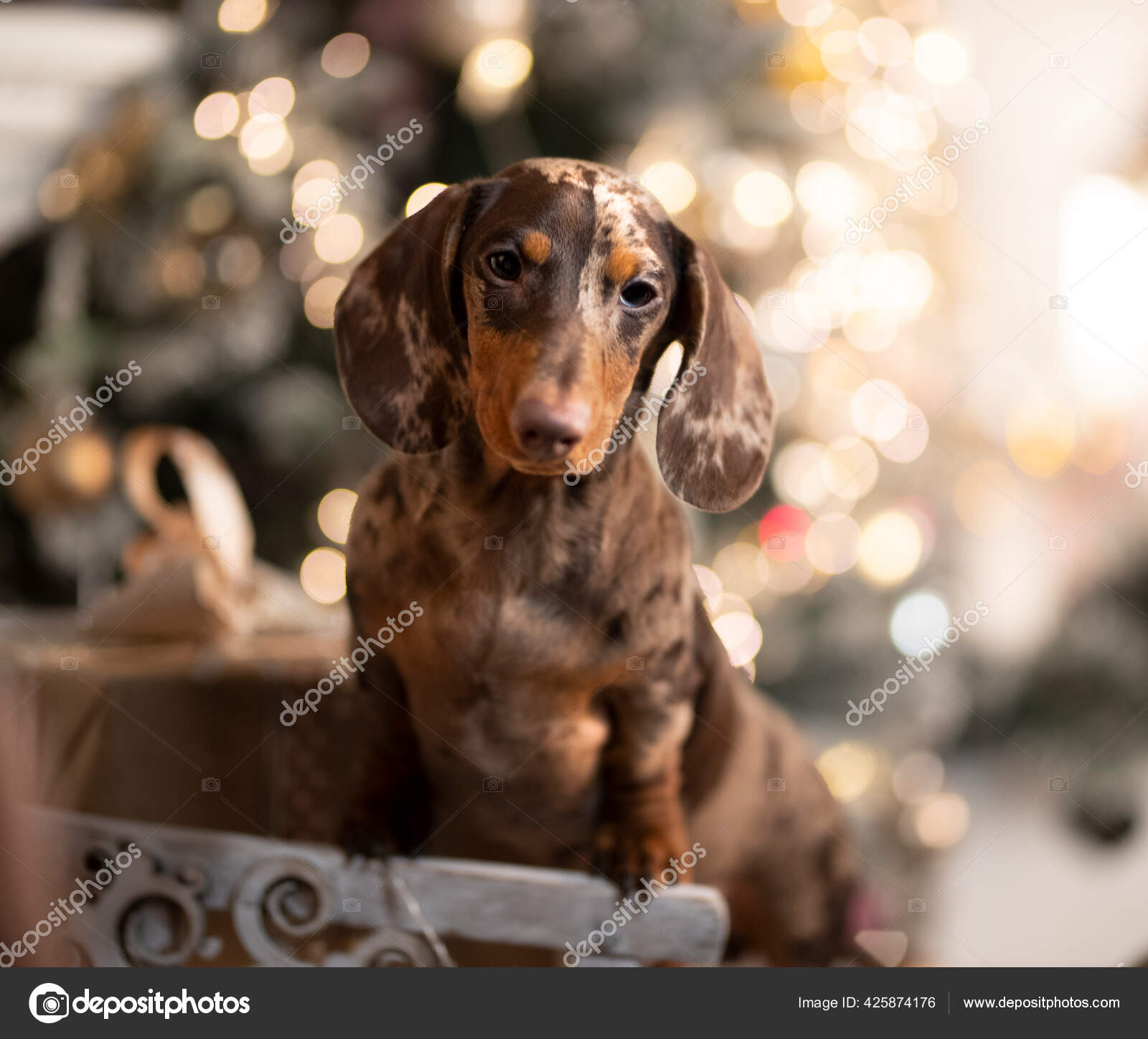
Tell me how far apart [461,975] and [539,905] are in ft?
0.29

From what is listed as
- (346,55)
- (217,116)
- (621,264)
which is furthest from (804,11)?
(621,264)

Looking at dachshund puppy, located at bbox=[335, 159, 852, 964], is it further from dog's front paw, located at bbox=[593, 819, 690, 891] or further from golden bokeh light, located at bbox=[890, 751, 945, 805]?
golden bokeh light, located at bbox=[890, 751, 945, 805]

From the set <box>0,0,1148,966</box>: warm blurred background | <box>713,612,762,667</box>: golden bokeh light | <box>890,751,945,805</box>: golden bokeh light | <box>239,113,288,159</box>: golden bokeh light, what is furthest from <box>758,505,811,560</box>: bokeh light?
<box>239,113,288,159</box>: golden bokeh light

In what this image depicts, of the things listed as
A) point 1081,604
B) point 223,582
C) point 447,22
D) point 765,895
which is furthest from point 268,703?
point 1081,604

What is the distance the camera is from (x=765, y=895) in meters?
1.00

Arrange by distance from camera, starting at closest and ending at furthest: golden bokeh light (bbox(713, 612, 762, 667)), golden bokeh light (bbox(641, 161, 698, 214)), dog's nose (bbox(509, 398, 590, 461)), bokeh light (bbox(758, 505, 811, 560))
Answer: dog's nose (bbox(509, 398, 590, 461)) → golden bokeh light (bbox(641, 161, 698, 214)) → golden bokeh light (bbox(713, 612, 762, 667)) → bokeh light (bbox(758, 505, 811, 560))

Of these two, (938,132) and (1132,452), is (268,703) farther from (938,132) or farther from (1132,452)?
(1132,452)

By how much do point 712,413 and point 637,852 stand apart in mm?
379

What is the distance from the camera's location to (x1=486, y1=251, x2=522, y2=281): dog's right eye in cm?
68

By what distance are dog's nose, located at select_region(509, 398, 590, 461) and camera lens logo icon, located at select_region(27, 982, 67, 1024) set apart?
22.8 inches

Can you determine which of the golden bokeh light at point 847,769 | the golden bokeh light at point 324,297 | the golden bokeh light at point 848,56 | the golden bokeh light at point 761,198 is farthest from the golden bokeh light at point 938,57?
the golden bokeh light at point 847,769

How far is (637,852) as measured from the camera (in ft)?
2.57

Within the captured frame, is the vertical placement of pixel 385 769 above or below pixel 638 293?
below

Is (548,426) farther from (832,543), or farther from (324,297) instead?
(832,543)
